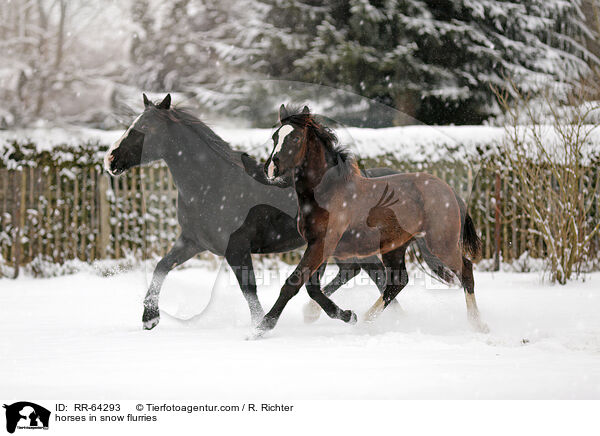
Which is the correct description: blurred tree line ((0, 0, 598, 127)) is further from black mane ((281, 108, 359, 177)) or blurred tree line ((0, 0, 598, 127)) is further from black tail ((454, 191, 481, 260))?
black mane ((281, 108, 359, 177))

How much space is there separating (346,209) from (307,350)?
1041mm

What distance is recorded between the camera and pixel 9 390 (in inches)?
120

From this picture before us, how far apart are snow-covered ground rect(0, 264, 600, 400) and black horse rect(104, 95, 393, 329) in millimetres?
517

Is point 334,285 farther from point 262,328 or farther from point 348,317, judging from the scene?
point 262,328

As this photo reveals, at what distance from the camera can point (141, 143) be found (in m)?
4.34

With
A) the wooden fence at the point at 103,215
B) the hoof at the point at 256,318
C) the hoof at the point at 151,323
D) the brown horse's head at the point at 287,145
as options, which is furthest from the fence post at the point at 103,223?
the brown horse's head at the point at 287,145

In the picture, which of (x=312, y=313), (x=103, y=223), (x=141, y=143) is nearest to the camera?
(x=141, y=143)

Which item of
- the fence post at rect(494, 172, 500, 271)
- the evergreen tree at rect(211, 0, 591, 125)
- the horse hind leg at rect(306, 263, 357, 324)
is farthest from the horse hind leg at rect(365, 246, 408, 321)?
the evergreen tree at rect(211, 0, 591, 125)

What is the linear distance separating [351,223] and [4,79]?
13547mm

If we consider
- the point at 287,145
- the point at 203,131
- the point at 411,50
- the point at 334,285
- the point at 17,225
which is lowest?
the point at 334,285

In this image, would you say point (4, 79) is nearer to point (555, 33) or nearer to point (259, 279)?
point (259, 279)

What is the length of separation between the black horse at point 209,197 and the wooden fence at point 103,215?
A: 4.12m

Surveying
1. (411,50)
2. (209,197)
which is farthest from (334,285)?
(411,50)

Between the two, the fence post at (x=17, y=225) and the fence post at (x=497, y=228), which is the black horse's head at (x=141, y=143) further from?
the fence post at (x=497, y=228)
